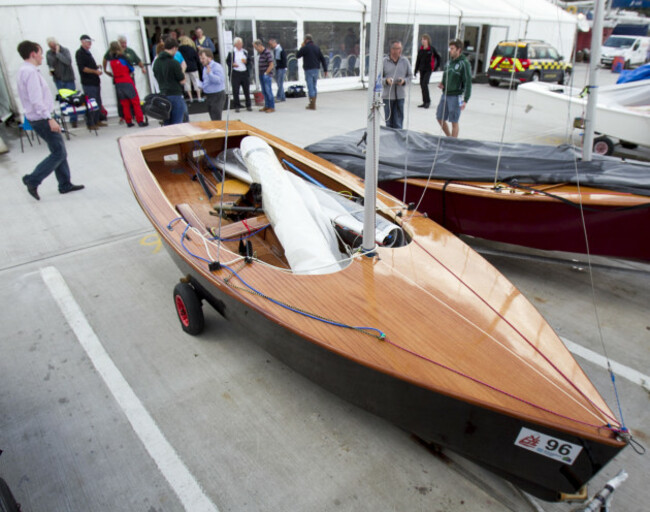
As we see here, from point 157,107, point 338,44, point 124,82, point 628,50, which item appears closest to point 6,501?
point 157,107

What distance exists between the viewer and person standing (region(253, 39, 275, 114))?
9859mm

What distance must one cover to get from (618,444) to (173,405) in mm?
2088

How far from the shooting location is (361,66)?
13.9m

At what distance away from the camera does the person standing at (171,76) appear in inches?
259

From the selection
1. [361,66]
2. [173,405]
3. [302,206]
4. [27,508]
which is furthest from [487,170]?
[361,66]

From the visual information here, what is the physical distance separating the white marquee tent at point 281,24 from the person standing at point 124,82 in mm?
1052

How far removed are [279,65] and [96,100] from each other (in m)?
4.42

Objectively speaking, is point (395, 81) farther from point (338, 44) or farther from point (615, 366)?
point (338, 44)

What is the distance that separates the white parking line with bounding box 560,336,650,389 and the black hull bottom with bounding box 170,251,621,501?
122cm

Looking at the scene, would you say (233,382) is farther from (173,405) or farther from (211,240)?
(211,240)

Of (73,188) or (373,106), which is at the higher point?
(373,106)

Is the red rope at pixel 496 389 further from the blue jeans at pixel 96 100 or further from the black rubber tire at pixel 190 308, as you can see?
the blue jeans at pixel 96 100

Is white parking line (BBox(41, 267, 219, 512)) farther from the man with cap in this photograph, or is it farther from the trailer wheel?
the trailer wheel

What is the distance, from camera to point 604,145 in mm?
6770
